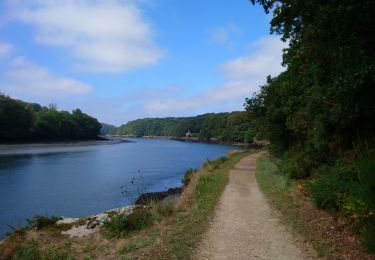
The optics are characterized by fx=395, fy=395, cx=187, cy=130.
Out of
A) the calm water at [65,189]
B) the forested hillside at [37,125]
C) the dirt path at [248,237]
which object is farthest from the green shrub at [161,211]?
the forested hillside at [37,125]

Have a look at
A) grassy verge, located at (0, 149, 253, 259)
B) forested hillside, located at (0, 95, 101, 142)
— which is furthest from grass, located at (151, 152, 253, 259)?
forested hillside, located at (0, 95, 101, 142)

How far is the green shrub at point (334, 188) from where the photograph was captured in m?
9.11

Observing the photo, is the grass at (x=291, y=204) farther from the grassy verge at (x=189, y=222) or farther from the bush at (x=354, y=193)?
the grassy verge at (x=189, y=222)

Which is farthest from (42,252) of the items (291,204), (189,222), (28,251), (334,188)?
(334,188)

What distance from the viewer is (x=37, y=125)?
355 ft

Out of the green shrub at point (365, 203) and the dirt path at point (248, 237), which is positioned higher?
the green shrub at point (365, 203)

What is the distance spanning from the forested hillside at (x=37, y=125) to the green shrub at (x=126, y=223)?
304 feet

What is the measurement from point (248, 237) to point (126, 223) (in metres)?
3.12

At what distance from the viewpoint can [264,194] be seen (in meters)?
14.9

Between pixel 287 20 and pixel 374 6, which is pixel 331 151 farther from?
pixel 374 6

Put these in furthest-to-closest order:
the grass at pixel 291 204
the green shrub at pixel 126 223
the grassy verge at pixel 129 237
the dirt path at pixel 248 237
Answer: the green shrub at pixel 126 223
the grassy verge at pixel 129 237
the grass at pixel 291 204
the dirt path at pixel 248 237

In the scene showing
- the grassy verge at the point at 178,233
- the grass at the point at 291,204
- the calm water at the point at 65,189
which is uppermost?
the grass at the point at 291,204

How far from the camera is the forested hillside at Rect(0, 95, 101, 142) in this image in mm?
95938

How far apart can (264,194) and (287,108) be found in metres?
6.77
